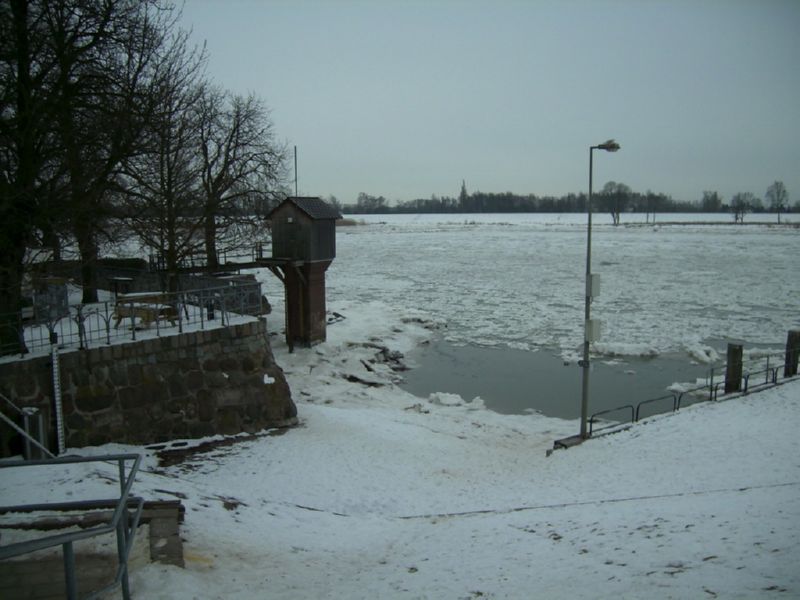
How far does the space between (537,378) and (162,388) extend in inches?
519

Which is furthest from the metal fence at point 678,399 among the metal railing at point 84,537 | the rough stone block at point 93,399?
the metal railing at point 84,537

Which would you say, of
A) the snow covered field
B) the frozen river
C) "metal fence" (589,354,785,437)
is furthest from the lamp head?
the snow covered field

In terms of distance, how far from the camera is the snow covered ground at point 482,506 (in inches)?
248

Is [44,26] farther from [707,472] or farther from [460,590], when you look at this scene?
[707,472]

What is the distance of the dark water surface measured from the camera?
18.9m

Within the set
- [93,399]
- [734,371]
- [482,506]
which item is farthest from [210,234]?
[734,371]

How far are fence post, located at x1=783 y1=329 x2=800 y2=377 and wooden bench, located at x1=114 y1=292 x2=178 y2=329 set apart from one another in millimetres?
16663

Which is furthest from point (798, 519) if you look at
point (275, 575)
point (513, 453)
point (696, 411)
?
point (696, 411)

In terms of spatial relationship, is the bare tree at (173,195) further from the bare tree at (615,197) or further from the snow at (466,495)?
the bare tree at (615,197)

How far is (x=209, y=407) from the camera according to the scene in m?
13.0

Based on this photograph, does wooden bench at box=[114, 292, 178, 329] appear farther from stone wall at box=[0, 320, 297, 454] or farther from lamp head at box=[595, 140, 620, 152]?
lamp head at box=[595, 140, 620, 152]

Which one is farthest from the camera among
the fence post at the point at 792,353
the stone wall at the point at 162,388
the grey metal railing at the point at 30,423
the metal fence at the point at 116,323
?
the fence post at the point at 792,353

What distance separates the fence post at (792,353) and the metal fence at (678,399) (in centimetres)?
27

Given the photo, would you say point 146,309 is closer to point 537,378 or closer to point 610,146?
point 610,146
